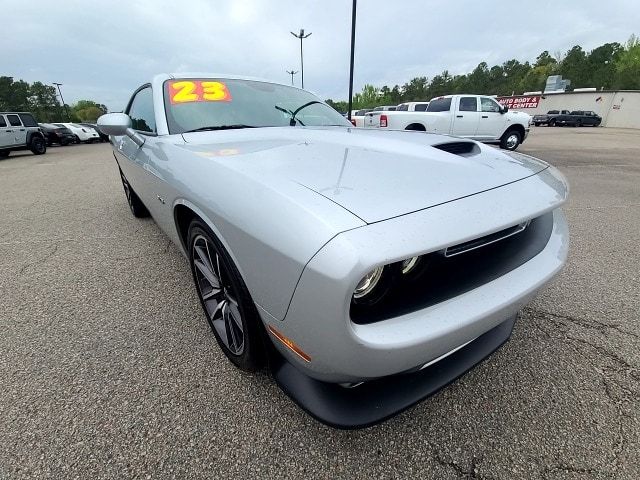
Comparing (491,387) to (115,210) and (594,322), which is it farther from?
(115,210)

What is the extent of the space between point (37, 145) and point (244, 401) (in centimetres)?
1807

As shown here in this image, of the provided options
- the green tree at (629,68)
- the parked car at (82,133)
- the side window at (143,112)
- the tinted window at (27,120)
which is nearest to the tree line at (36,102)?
the parked car at (82,133)

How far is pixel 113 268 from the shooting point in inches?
112

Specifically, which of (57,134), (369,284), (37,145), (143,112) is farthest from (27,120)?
(369,284)

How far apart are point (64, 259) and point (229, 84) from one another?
84.2 inches

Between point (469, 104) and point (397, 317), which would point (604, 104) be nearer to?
point (469, 104)

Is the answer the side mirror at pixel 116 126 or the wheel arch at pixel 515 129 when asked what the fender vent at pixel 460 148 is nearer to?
the side mirror at pixel 116 126

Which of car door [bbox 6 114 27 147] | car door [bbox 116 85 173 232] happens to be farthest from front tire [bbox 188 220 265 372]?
car door [bbox 6 114 27 147]

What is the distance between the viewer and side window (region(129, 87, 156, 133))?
8.16ft

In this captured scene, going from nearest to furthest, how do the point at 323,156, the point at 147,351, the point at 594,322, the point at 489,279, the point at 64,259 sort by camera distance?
1. the point at 489,279
2. the point at 323,156
3. the point at 147,351
4. the point at 594,322
5. the point at 64,259

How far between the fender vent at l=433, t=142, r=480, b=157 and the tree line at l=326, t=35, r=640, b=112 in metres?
39.3

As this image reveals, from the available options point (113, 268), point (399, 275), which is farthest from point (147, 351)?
point (399, 275)

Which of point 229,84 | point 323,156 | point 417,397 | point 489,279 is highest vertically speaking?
point 229,84

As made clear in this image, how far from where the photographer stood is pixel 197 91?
2393 millimetres
